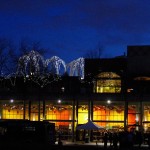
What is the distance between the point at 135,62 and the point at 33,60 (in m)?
19.9

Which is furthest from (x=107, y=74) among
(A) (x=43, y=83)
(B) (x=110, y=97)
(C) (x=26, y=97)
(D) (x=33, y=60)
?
(D) (x=33, y=60)

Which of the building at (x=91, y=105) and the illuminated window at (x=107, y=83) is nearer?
the building at (x=91, y=105)

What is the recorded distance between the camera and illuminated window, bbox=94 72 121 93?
222 ft

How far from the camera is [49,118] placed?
63531mm

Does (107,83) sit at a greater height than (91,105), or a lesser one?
greater

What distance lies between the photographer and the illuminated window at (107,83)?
222ft

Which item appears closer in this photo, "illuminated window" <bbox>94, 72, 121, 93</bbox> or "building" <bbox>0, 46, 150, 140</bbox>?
"building" <bbox>0, 46, 150, 140</bbox>

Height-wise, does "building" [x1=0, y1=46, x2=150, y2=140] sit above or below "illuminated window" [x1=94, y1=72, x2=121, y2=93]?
below

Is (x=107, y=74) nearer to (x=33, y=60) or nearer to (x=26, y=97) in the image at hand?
(x=26, y=97)

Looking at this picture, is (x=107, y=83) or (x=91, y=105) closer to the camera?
(x=91, y=105)

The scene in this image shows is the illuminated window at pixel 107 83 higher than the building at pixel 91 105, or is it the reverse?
the illuminated window at pixel 107 83

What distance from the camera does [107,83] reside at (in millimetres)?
67875

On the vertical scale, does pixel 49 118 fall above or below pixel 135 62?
below

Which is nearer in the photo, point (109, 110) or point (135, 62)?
point (109, 110)
